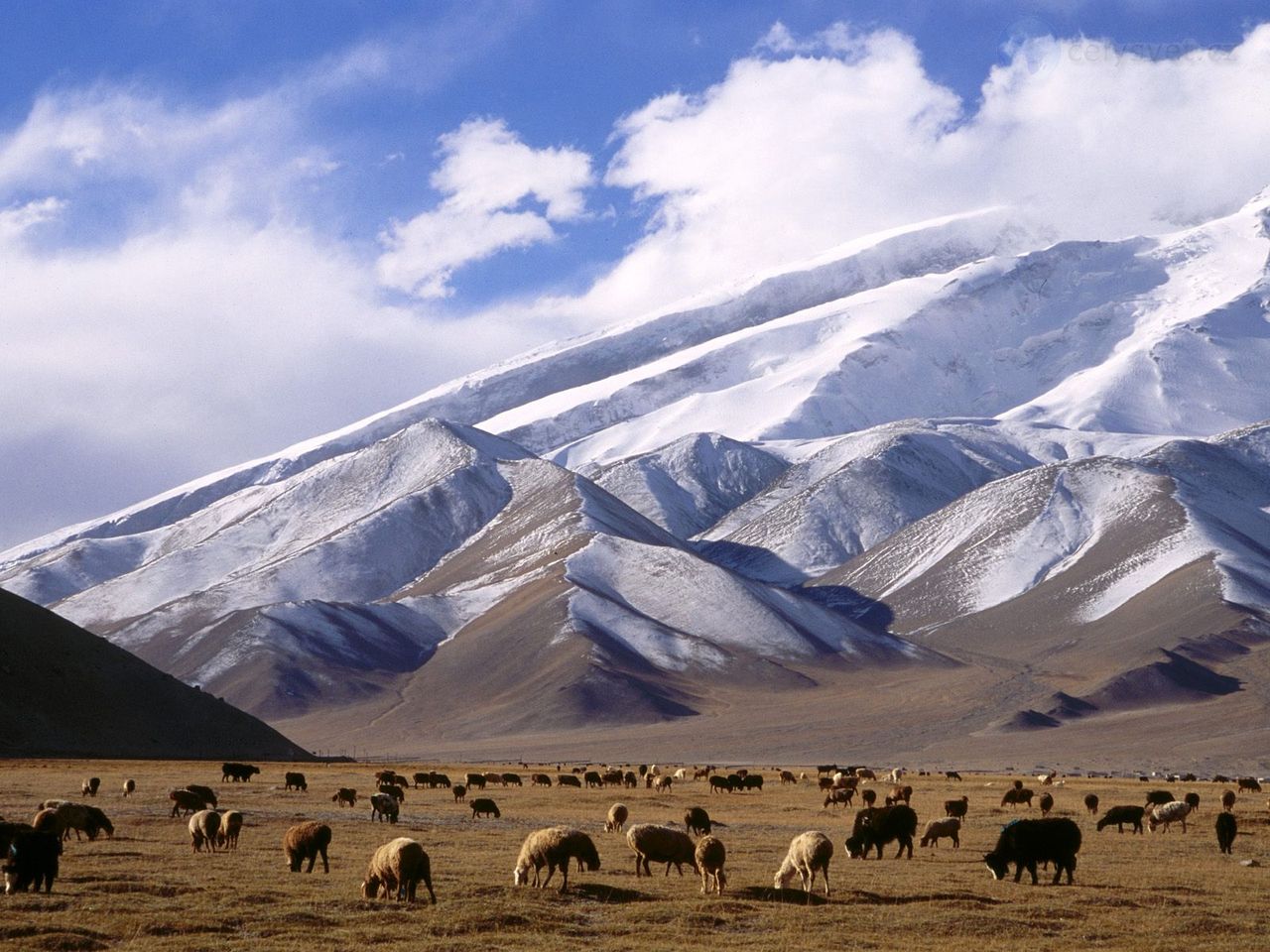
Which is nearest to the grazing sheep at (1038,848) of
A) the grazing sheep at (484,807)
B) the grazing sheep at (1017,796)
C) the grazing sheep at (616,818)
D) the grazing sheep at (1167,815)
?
the grazing sheep at (616,818)

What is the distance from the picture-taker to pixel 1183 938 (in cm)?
3008

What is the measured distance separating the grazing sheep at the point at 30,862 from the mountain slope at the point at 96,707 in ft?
281

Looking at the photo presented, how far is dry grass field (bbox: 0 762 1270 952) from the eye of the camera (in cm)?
2850

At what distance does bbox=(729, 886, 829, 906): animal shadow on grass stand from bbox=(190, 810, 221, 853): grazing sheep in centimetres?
1529

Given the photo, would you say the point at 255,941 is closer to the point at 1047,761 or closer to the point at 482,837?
the point at 482,837

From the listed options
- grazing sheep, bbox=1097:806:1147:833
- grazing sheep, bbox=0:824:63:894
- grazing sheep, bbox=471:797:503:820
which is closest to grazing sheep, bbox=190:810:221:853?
grazing sheep, bbox=0:824:63:894

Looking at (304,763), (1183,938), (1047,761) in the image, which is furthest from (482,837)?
(1047,761)

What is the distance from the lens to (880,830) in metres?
43.8

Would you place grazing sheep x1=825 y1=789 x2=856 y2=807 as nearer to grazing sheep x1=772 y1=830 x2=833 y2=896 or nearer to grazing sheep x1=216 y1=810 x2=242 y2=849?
grazing sheep x1=216 y1=810 x2=242 y2=849

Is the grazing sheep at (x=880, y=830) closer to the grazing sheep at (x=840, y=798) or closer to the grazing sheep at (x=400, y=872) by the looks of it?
the grazing sheep at (x=400, y=872)

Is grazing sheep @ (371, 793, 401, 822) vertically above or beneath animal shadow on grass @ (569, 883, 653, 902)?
above

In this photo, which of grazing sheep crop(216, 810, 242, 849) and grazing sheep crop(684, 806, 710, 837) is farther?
grazing sheep crop(684, 806, 710, 837)

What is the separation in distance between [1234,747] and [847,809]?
414ft

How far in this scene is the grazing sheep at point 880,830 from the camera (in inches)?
1709
